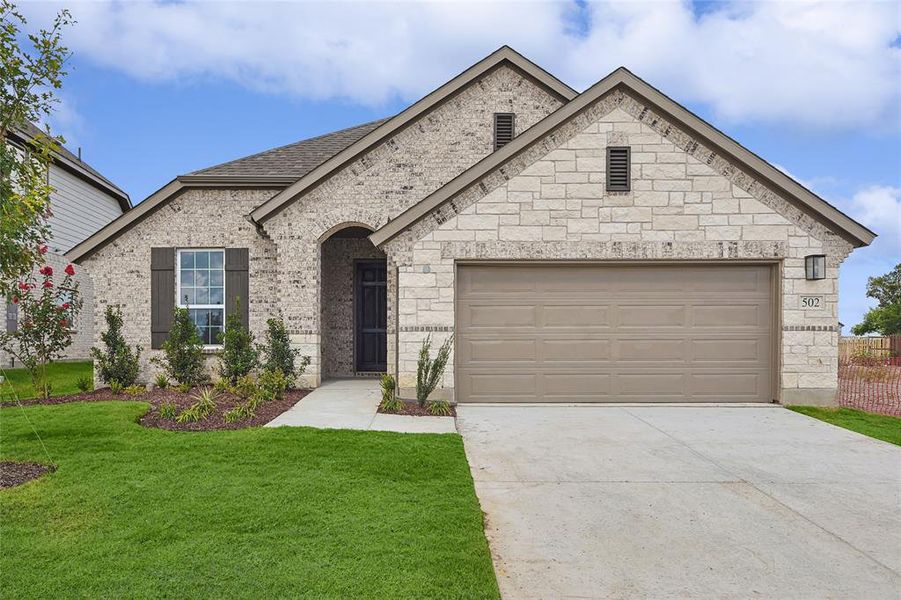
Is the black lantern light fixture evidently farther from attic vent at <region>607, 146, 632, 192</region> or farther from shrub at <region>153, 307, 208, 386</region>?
shrub at <region>153, 307, 208, 386</region>

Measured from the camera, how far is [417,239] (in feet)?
31.9

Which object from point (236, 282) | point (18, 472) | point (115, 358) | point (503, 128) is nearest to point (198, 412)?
point (18, 472)

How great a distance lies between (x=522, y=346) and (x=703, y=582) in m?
6.28

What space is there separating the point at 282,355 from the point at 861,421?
1035cm

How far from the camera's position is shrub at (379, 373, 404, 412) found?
9102 millimetres

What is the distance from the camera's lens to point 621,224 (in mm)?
9719

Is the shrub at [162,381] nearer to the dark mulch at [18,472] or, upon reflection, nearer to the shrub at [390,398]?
the shrub at [390,398]

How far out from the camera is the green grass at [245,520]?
3461mm

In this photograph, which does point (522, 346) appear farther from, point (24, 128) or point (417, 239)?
point (24, 128)

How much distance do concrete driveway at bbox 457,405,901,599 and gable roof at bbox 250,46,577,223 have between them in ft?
19.9

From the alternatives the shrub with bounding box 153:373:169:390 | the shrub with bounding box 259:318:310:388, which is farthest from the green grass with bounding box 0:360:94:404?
the shrub with bounding box 259:318:310:388

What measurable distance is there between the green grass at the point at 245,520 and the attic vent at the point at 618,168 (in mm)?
5416

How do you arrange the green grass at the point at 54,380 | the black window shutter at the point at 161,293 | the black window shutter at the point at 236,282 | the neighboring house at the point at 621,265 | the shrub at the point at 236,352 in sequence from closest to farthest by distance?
the neighboring house at the point at 621,265
the shrub at the point at 236,352
the green grass at the point at 54,380
the black window shutter at the point at 236,282
the black window shutter at the point at 161,293

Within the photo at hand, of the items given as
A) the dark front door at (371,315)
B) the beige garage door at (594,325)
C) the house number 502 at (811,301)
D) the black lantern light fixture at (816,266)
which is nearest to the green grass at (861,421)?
the beige garage door at (594,325)
